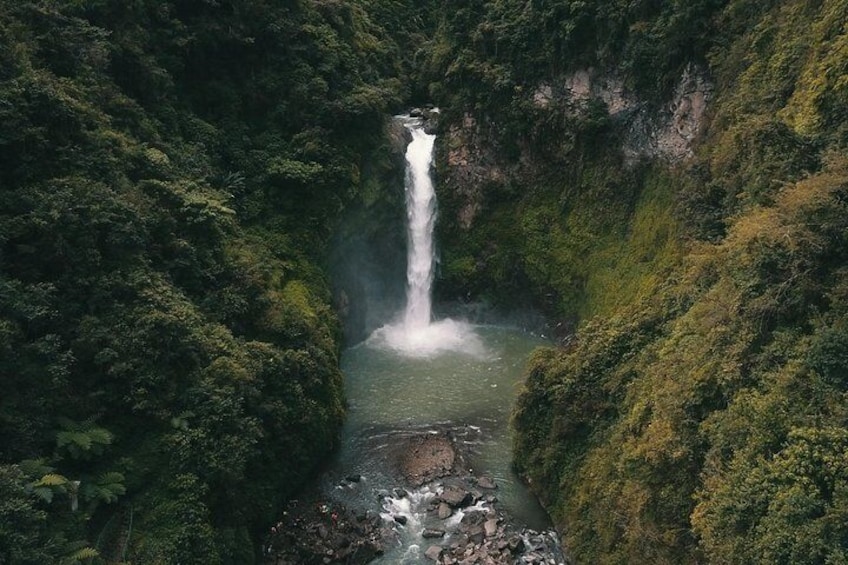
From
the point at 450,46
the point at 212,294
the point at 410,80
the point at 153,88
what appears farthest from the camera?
the point at 410,80

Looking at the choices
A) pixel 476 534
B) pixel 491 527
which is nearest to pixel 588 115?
pixel 491 527

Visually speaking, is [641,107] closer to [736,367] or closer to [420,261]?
[420,261]

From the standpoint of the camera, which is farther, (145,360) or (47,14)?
(47,14)

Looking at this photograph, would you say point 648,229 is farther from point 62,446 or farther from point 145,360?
point 62,446

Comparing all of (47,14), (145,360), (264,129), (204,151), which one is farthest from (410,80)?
(145,360)

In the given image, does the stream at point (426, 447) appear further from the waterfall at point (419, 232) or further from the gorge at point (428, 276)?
the gorge at point (428, 276)

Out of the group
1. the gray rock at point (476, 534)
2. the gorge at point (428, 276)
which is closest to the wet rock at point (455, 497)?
the gorge at point (428, 276)
